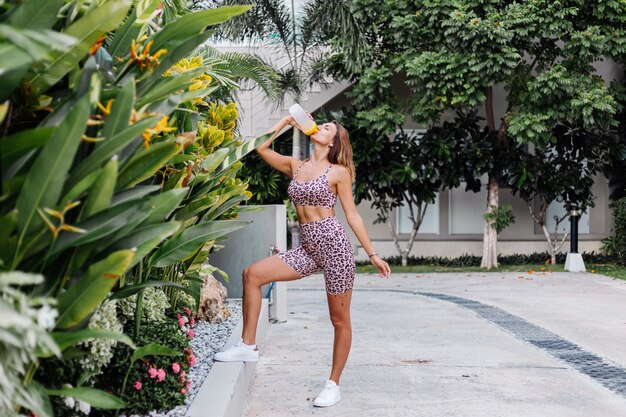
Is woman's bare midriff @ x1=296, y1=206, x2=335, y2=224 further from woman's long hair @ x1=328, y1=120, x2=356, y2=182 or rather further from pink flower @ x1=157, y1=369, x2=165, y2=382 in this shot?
pink flower @ x1=157, y1=369, x2=165, y2=382

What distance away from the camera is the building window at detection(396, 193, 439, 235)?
16.8m

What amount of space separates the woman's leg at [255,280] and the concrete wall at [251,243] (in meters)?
3.10

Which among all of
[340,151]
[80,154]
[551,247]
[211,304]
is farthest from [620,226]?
[80,154]

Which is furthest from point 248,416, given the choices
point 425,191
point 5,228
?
point 425,191

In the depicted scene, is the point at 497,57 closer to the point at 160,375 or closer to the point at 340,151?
the point at 340,151

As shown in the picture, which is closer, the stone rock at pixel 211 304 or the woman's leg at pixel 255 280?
the woman's leg at pixel 255 280

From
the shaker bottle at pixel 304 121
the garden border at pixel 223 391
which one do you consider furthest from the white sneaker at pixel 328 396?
the shaker bottle at pixel 304 121

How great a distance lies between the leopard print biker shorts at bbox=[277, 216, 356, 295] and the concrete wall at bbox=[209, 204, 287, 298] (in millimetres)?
3090

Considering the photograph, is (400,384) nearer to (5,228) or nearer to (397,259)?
(5,228)

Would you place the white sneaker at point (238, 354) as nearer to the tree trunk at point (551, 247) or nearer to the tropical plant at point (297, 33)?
the tropical plant at point (297, 33)

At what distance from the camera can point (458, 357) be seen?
19.9 ft

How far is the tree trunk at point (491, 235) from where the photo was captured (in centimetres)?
1502

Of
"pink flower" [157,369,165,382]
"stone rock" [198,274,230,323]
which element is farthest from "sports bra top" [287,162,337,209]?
"stone rock" [198,274,230,323]

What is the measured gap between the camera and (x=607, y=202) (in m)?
16.9
